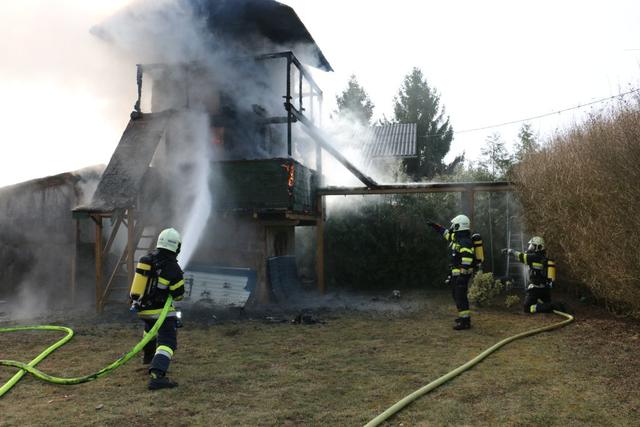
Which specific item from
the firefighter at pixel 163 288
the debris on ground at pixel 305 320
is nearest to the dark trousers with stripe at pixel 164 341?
the firefighter at pixel 163 288

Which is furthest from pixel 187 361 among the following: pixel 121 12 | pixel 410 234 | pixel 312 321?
pixel 121 12

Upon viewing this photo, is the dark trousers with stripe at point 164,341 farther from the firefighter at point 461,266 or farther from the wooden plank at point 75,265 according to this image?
the wooden plank at point 75,265

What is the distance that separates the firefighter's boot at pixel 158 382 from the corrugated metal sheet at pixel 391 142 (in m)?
18.6

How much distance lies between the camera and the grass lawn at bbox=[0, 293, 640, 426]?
14.2 feet

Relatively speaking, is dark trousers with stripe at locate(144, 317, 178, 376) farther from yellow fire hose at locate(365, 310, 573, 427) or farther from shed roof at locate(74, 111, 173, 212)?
shed roof at locate(74, 111, 173, 212)

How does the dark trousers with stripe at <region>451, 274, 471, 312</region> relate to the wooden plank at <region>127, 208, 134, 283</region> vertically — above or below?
below

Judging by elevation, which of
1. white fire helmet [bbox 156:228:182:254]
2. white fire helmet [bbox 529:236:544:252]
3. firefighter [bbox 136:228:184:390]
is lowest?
firefighter [bbox 136:228:184:390]

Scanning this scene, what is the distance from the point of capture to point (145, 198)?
11125 mm

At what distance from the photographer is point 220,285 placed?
1121 cm

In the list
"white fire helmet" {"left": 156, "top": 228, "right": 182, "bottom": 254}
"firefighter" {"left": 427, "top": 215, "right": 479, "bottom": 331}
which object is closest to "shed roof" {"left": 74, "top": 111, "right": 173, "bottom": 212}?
"white fire helmet" {"left": 156, "top": 228, "right": 182, "bottom": 254}

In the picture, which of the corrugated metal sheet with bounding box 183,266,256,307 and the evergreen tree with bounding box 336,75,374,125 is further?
the evergreen tree with bounding box 336,75,374,125

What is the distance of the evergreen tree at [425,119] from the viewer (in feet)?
112

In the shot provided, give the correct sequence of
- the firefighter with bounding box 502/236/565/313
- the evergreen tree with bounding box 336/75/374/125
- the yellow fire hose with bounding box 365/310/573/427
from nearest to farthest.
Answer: the yellow fire hose with bounding box 365/310/573/427 → the firefighter with bounding box 502/236/565/313 → the evergreen tree with bounding box 336/75/374/125

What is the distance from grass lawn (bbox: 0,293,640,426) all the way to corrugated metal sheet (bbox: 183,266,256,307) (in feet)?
7.00
